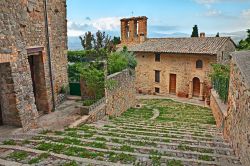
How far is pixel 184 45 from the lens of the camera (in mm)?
21953

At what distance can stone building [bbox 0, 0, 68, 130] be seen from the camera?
273 inches

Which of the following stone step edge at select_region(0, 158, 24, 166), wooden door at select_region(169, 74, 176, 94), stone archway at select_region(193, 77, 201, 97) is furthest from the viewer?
wooden door at select_region(169, 74, 176, 94)

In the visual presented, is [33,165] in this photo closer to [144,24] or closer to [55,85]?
[55,85]

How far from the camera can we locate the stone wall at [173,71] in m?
20.8

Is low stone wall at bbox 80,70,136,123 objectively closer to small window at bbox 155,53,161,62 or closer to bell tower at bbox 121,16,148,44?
small window at bbox 155,53,161,62

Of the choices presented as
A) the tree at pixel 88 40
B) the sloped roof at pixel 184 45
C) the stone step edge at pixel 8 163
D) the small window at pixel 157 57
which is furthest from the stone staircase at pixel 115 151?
the tree at pixel 88 40

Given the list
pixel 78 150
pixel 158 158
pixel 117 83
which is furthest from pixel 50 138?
pixel 117 83

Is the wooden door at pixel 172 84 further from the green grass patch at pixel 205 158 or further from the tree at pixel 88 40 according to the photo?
the green grass patch at pixel 205 158

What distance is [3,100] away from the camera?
7.22 meters

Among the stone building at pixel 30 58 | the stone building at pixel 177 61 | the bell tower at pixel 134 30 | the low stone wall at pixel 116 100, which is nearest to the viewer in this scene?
the stone building at pixel 30 58

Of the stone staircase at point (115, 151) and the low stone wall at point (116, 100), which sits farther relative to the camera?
the low stone wall at point (116, 100)

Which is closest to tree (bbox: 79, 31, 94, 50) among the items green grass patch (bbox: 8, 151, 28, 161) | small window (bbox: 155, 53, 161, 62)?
small window (bbox: 155, 53, 161, 62)

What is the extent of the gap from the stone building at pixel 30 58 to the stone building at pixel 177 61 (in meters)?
12.5

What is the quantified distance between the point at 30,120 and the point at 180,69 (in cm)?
1669
